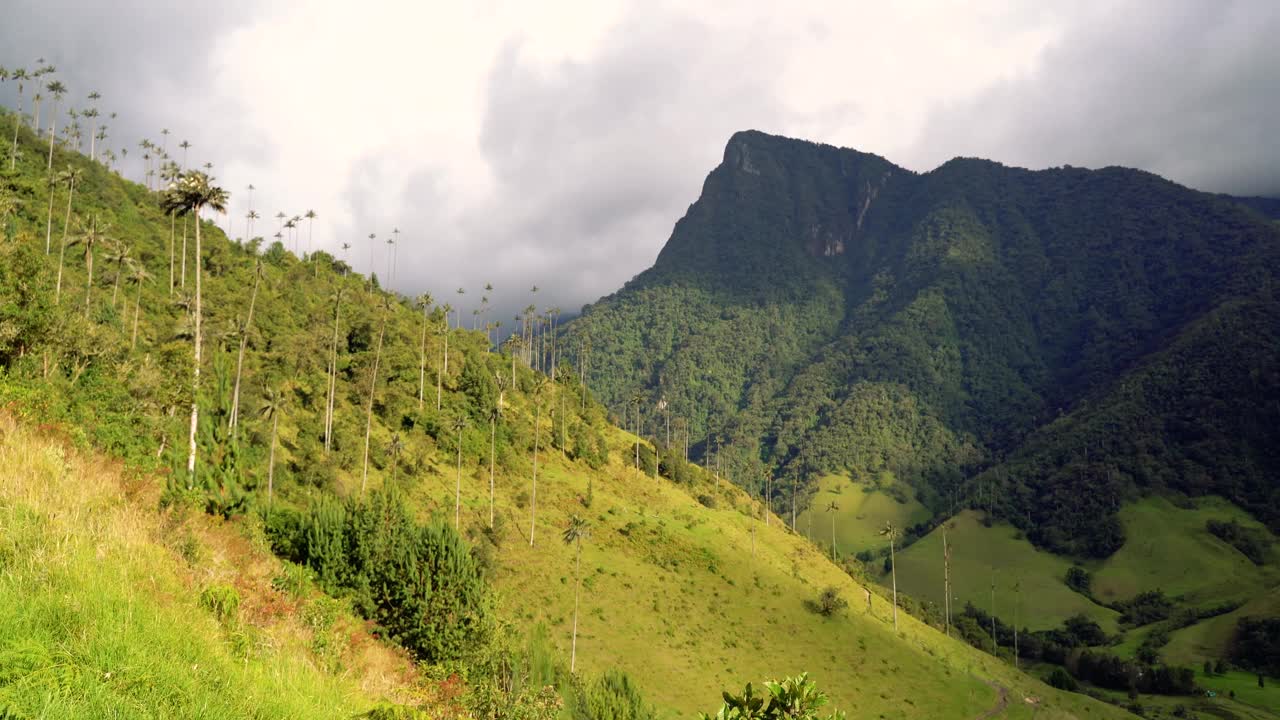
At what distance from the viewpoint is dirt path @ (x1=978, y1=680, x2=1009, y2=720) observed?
268 feet

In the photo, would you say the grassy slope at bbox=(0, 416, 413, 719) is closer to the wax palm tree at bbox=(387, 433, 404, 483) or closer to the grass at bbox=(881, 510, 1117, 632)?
the wax palm tree at bbox=(387, 433, 404, 483)

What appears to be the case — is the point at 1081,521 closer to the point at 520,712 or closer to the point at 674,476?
the point at 674,476

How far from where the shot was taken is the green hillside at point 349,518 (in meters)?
8.22

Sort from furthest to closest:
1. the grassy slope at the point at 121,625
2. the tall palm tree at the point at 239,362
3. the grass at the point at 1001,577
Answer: the grass at the point at 1001,577 → the tall palm tree at the point at 239,362 → the grassy slope at the point at 121,625

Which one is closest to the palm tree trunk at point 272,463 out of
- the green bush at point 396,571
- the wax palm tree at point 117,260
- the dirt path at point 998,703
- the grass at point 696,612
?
the grass at point 696,612

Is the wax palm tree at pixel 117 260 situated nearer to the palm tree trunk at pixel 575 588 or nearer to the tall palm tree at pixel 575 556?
the tall palm tree at pixel 575 556

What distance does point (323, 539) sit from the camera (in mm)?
25156

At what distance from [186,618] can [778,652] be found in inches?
3279

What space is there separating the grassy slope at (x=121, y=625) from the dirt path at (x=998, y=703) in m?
92.9

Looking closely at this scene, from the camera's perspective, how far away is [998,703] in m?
86.6

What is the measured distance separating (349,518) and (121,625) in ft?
76.2

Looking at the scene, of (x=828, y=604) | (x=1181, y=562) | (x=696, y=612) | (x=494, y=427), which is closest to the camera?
(x=696, y=612)

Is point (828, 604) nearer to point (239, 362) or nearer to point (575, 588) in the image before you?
point (575, 588)

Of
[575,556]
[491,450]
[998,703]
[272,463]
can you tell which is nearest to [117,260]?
[272,463]
